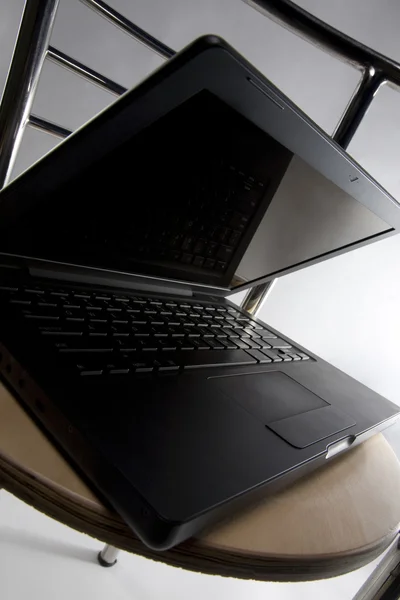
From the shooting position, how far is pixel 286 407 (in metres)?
0.37

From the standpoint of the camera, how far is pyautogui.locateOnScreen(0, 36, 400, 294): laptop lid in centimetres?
30

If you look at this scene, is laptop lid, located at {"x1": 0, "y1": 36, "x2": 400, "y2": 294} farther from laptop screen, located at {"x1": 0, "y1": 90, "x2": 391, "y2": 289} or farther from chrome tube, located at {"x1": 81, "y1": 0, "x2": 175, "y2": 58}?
chrome tube, located at {"x1": 81, "y1": 0, "x2": 175, "y2": 58}

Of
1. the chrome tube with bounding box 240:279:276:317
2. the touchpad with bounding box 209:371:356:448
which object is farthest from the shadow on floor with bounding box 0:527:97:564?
the touchpad with bounding box 209:371:356:448

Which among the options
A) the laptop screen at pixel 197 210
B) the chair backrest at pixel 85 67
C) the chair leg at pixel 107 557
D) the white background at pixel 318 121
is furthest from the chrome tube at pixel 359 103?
the chair leg at pixel 107 557

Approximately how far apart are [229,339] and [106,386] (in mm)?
238

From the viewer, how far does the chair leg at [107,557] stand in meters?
0.93

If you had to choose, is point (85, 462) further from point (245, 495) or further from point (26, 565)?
point (26, 565)

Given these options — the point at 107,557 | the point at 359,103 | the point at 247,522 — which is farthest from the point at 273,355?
the point at 107,557

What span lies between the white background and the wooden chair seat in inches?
28.8

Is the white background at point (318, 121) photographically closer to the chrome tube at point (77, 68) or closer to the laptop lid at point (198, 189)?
the chrome tube at point (77, 68)

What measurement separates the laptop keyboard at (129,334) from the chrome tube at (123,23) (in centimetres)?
33

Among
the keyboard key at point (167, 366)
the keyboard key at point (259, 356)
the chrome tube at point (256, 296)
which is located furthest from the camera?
the chrome tube at point (256, 296)

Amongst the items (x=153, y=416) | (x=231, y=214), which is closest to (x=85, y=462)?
(x=153, y=416)

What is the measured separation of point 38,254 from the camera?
0.41m
